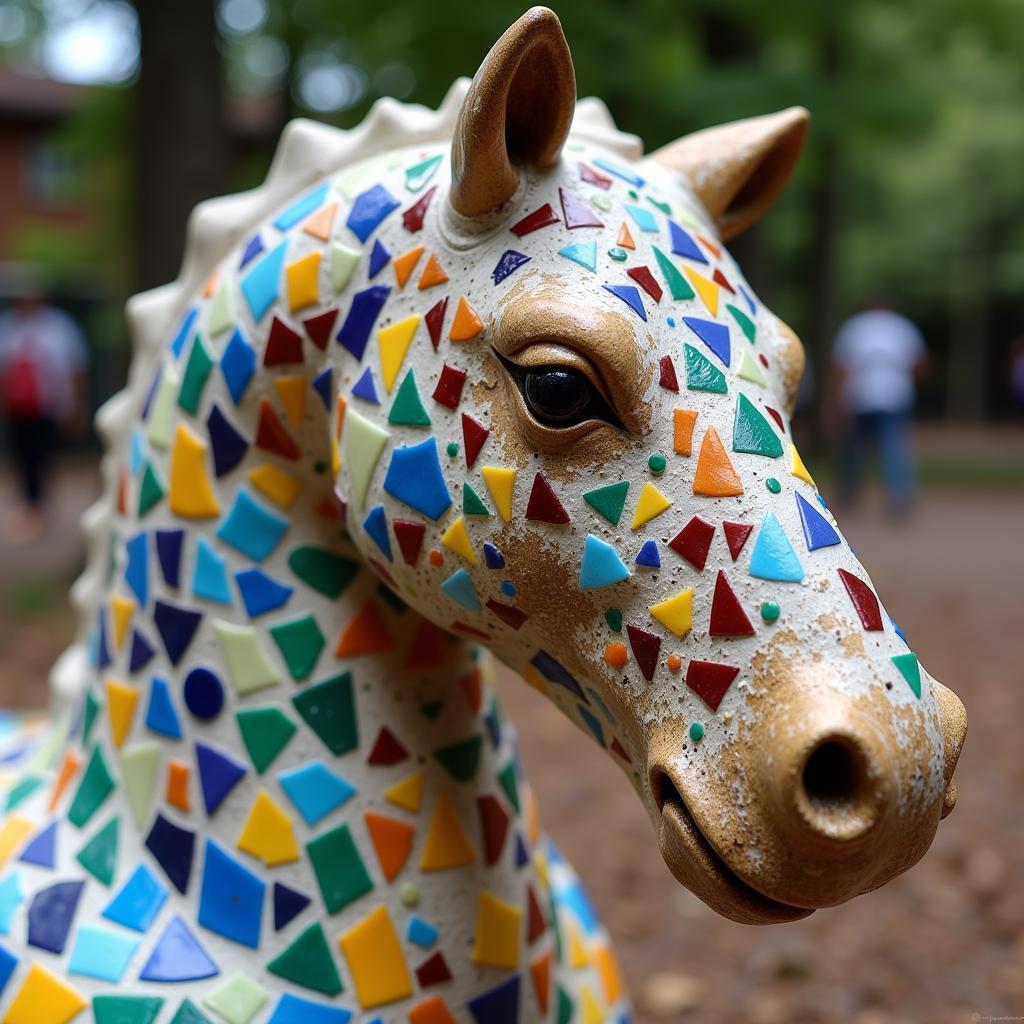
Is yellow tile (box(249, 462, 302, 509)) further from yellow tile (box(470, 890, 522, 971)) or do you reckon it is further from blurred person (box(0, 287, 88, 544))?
blurred person (box(0, 287, 88, 544))

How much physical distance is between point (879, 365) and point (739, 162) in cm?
996

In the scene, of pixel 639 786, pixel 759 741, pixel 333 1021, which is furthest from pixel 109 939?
pixel 759 741

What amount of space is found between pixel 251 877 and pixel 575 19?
5631 millimetres

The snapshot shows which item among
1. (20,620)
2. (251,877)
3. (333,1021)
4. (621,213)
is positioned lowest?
(20,620)

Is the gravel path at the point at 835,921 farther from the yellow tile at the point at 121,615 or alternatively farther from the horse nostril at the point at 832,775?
the yellow tile at the point at 121,615

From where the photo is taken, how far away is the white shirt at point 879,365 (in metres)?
11.1

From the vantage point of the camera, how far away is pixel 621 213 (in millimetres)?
1387

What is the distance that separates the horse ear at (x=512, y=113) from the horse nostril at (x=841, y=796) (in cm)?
72

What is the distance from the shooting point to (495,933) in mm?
1591

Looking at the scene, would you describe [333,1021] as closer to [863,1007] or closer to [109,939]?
[109,939]

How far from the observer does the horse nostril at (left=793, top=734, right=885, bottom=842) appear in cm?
108

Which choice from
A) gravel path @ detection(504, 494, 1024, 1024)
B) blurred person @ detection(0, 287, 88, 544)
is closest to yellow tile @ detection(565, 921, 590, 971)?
gravel path @ detection(504, 494, 1024, 1024)

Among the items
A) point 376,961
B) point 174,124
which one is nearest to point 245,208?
point 376,961

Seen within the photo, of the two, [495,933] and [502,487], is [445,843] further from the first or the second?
[502,487]
